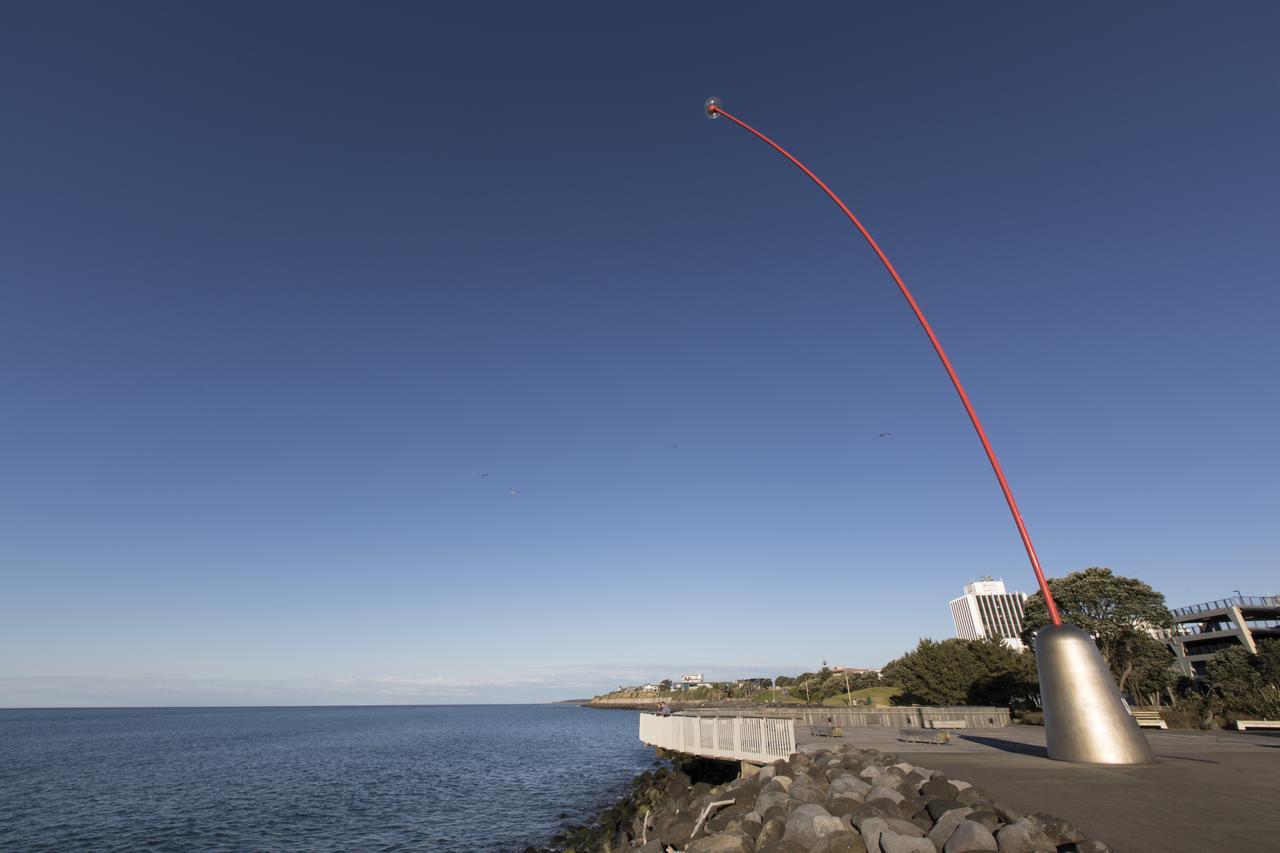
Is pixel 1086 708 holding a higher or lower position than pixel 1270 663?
lower

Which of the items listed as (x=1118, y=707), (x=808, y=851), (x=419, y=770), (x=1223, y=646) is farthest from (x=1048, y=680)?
(x=1223, y=646)

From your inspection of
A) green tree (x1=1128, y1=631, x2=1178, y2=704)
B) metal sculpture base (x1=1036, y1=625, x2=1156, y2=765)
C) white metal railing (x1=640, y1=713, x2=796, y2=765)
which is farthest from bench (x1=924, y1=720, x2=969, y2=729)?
green tree (x1=1128, y1=631, x2=1178, y2=704)

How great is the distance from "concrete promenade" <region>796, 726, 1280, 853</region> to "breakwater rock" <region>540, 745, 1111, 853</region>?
80 cm

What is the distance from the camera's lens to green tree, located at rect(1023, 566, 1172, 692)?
162 ft

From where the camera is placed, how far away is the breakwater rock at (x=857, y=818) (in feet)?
27.9

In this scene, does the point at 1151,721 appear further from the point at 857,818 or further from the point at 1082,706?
the point at 857,818

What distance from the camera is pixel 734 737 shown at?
20266 mm

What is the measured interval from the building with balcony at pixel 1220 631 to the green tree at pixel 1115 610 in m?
38.6

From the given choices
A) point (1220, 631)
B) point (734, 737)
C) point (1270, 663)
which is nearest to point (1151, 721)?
point (734, 737)

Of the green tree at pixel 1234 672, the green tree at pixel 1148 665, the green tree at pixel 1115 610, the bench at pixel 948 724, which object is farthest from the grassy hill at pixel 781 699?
the bench at pixel 948 724

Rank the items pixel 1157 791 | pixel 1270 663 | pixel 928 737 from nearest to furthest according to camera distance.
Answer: pixel 1157 791 → pixel 928 737 → pixel 1270 663

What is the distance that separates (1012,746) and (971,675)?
1508 inches

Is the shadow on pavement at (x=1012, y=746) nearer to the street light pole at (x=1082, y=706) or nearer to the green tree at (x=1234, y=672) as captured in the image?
the street light pole at (x=1082, y=706)

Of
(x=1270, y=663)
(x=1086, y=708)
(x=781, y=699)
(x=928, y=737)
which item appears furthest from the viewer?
(x=781, y=699)
